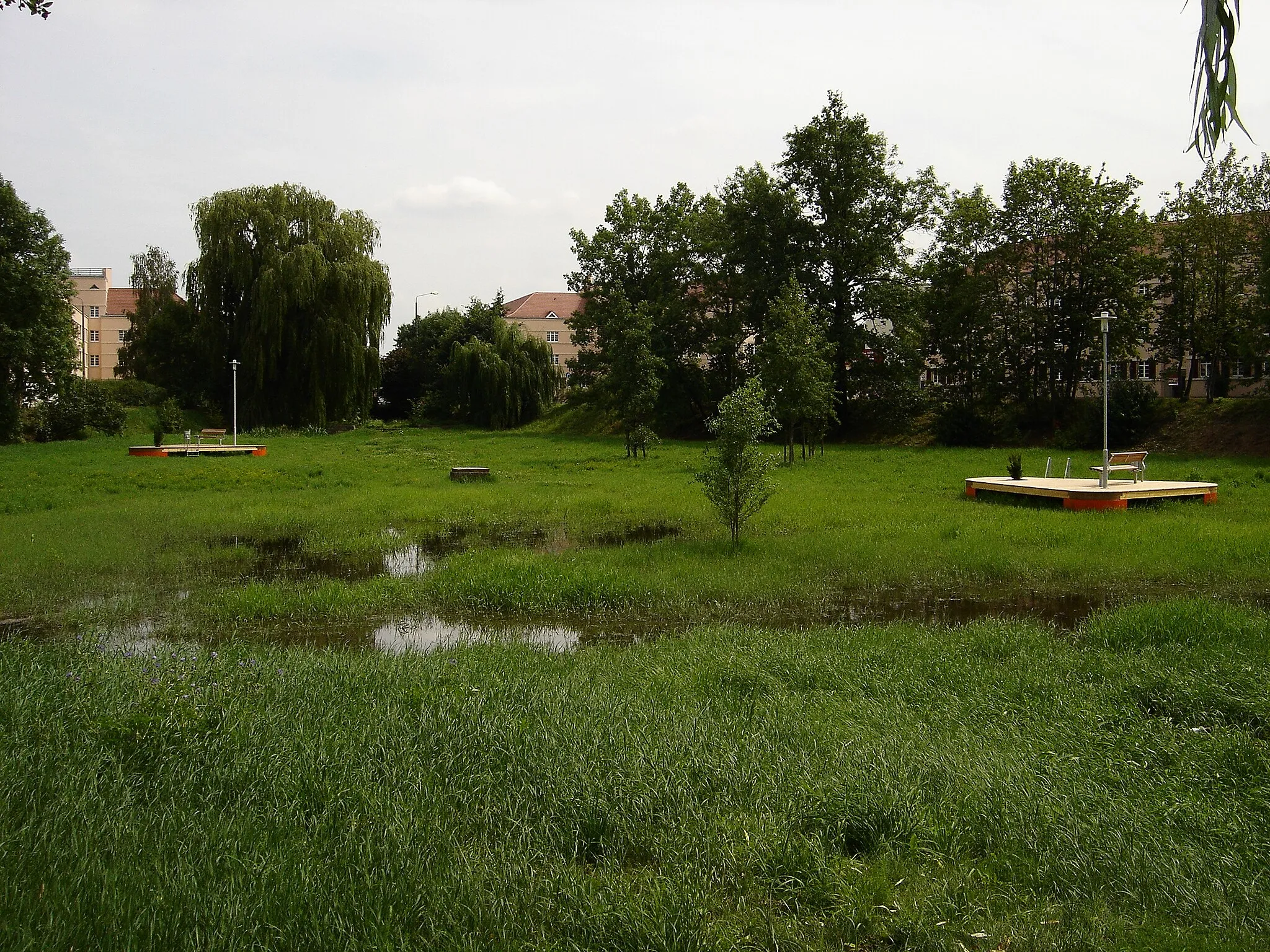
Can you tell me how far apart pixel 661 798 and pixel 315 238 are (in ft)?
149

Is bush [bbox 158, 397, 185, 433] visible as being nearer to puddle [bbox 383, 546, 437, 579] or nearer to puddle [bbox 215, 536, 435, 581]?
puddle [bbox 215, 536, 435, 581]

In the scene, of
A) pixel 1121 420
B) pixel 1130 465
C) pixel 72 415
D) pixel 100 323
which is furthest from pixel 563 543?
pixel 100 323

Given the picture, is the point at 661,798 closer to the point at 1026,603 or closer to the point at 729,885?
the point at 729,885

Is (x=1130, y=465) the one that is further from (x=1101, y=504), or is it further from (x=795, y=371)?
(x=795, y=371)

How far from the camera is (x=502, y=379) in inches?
2034

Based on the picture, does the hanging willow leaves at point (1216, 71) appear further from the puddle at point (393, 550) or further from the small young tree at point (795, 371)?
the small young tree at point (795, 371)

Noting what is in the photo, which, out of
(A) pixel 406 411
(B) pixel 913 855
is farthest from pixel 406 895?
(A) pixel 406 411

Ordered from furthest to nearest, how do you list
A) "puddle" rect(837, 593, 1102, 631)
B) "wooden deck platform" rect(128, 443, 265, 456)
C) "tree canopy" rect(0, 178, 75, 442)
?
"tree canopy" rect(0, 178, 75, 442)
"wooden deck platform" rect(128, 443, 265, 456)
"puddle" rect(837, 593, 1102, 631)

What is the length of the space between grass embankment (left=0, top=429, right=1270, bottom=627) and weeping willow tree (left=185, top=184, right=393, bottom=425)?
17.3 metres

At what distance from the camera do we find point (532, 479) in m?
25.8

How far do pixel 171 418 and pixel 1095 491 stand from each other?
43375mm

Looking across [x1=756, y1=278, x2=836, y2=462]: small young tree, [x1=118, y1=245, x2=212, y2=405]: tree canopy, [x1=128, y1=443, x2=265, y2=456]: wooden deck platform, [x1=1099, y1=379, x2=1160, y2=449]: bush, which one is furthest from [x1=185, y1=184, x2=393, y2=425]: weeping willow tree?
[x1=1099, y1=379, x2=1160, y2=449]: bush

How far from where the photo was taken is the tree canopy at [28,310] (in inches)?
1507

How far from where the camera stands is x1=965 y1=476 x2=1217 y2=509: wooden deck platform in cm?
1756
